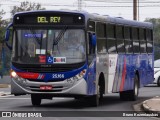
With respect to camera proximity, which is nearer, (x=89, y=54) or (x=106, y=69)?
(x=89, y=54)

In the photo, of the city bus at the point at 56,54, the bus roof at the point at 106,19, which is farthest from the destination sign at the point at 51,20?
the bus roof at the point at 106,19

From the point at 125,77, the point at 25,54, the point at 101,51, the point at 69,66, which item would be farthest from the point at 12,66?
the point at 125,77

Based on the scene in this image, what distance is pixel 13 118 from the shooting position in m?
17.9

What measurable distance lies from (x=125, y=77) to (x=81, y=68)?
17.3ft

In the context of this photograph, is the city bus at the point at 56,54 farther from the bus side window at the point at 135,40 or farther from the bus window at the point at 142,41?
the bus window at the point at 142,41

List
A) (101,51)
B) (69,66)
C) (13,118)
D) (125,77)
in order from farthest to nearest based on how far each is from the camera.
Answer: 1. (125,77)
2. (101,51)
3. (69,66)
4. (13,118)

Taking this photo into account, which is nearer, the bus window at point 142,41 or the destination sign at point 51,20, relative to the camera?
the destination sign at point 51,20

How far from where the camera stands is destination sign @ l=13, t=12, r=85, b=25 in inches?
845

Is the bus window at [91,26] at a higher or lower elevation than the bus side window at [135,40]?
higher

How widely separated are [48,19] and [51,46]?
90 centimetres

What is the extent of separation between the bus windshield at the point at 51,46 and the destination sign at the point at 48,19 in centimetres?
26

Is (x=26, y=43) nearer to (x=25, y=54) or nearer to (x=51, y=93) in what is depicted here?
(x=25, y=54)

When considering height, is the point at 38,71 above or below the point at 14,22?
below

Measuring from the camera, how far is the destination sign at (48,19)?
21469mm
